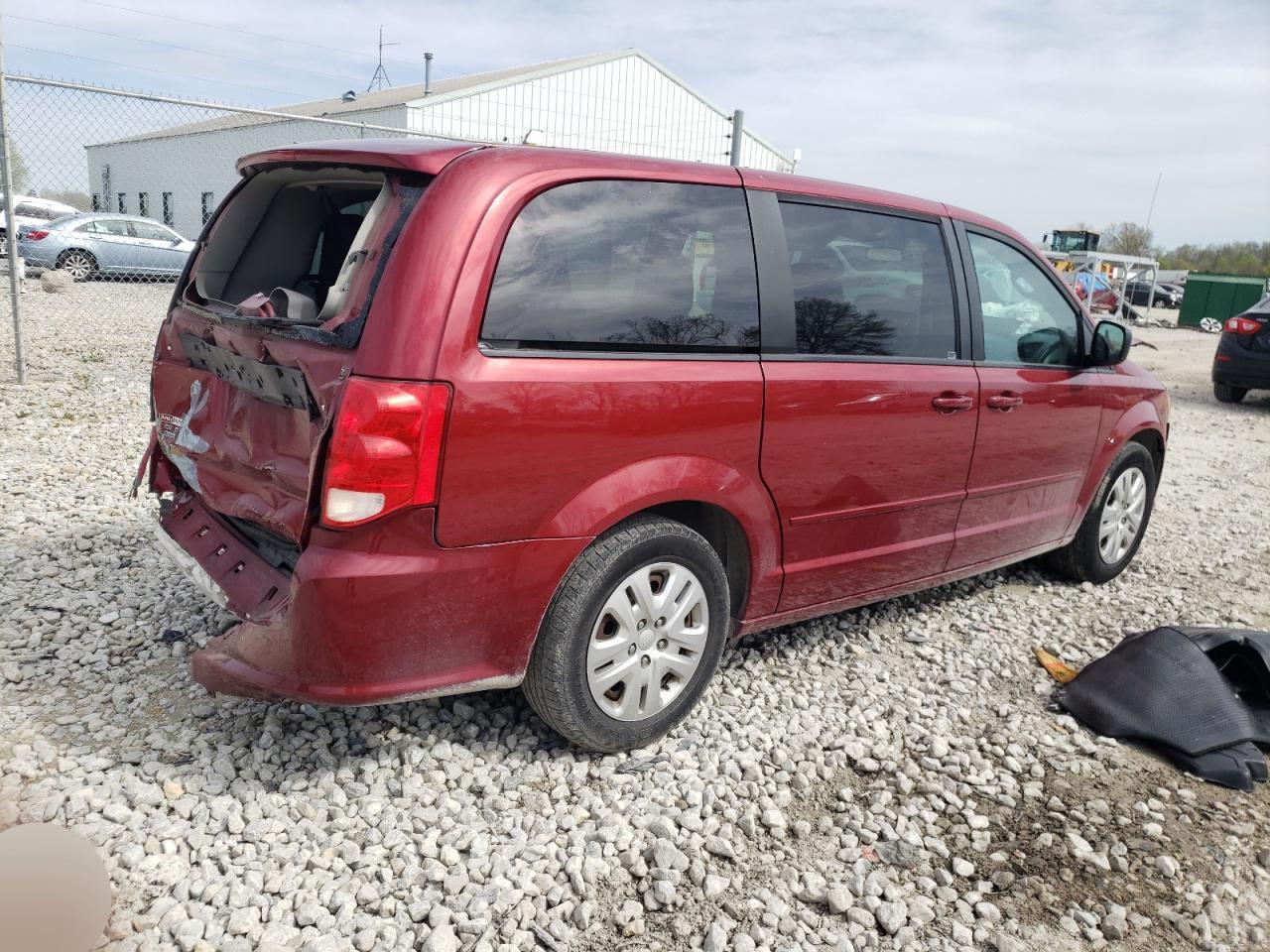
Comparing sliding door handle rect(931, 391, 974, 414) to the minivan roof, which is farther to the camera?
sliding door handle rect(931, 391, 974, 414)

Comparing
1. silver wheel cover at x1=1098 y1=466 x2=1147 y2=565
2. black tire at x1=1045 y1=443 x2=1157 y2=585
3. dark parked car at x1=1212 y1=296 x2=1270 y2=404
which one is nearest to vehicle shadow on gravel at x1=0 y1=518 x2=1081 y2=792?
black tire at x1=1045 y1=443 x2=1157 y2=585

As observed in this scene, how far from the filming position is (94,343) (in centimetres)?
1055

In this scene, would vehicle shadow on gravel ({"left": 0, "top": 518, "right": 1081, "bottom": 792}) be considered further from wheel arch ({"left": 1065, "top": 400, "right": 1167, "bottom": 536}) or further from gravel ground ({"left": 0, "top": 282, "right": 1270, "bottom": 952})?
wheel arch ({"left": 1065, "top": 400, "right": 1167, "bottom": 536})

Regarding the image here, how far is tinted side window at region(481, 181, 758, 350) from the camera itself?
2609mm

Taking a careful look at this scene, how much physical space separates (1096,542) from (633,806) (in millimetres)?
3277

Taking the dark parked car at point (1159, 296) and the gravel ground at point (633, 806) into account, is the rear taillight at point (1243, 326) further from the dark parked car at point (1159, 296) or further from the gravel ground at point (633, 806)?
the dark parked car at point (1159, 296)

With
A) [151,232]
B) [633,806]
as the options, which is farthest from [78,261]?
[633,806]

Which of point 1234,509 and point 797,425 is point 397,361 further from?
point 1234,509

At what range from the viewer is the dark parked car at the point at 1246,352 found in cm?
1208

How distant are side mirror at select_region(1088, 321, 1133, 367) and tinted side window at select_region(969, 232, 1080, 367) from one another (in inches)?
3.2

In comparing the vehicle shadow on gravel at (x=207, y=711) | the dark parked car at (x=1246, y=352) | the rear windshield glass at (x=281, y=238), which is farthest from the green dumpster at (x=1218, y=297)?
the rear windshield glass at (x=281, y=238)

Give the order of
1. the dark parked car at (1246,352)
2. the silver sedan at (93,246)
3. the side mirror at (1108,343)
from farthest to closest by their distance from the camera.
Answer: the silver sedan at (93,246) → the dark parked car at (1246,352) → the side mirror at (1108,343)

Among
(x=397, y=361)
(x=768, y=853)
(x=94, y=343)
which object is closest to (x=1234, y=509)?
(x=768, y=853)

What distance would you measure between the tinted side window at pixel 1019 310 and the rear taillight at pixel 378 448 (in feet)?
8.48
